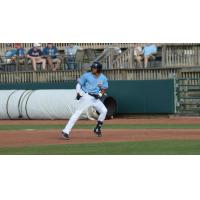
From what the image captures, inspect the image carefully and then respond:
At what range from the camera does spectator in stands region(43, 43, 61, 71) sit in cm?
3297

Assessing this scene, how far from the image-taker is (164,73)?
103 ft

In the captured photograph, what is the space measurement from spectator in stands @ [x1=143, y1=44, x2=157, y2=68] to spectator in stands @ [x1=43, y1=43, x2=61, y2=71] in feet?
14.7

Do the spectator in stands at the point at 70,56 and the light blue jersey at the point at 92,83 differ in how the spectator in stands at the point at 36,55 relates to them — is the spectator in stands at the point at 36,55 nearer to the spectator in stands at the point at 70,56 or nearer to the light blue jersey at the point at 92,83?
the spectator in stands at the point at 70,56

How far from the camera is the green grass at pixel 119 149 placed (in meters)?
14.7

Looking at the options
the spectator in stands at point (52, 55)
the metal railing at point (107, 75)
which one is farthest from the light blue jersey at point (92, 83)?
the spectator in stands at point (52, 55)

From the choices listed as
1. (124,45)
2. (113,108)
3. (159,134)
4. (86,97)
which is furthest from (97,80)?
(124,45)

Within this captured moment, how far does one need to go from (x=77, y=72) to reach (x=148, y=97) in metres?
4.20

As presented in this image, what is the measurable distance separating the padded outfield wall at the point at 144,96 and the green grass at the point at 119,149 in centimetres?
1332

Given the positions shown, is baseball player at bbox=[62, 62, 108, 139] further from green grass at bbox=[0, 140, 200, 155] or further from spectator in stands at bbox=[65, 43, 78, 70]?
spectator in stands at bbox=[65, 43, 78, 70]

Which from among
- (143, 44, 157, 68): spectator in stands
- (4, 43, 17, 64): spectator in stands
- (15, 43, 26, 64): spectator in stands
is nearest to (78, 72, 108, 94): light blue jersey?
(143, 44, 157, 68): spectator in stands

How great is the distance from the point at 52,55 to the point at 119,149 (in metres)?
18.4

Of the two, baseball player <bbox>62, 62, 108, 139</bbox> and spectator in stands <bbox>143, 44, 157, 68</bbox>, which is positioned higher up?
spectator in stands <bbox>143, 44, 157, 68</bbox>

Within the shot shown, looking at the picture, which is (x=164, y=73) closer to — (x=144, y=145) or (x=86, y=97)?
(x=86, y=97)

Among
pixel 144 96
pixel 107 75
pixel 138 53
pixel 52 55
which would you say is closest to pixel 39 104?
pixel 52 55
